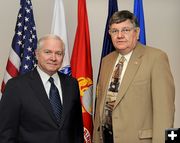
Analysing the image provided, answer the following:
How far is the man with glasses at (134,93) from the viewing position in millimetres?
1921

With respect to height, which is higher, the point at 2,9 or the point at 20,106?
the point at 2,9

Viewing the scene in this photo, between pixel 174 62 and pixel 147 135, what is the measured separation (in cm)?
156

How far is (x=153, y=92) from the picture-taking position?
6.36 ft

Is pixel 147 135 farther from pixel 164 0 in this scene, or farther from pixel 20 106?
pixel 164 0

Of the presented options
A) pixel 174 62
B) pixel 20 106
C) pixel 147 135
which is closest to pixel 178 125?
pixel 174 62

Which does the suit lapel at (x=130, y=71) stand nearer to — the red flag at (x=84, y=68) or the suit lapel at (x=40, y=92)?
the suit lapel at (x=40, y=92)

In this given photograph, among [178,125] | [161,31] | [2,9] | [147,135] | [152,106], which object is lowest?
[178,125]

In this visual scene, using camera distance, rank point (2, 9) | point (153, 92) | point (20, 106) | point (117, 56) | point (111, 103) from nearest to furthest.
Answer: point (20, 106), point (153, 92), point (111, 103), point (117, 56), point (2, 9)

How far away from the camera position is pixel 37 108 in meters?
1.80

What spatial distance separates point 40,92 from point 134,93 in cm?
62

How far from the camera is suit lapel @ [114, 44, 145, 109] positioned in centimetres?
200

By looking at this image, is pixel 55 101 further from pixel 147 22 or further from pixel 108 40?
pixel 147 22

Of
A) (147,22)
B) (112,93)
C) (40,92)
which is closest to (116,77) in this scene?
(112,93)

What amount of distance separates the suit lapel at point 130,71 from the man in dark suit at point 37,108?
0.35 m
